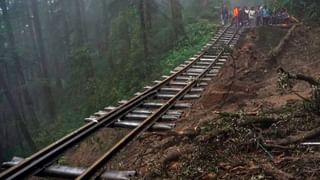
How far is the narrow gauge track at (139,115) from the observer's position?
6746mm

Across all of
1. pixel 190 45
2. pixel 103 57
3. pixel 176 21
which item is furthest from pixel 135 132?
pixel 103 57

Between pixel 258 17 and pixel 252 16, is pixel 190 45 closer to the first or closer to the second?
pixel 258 17

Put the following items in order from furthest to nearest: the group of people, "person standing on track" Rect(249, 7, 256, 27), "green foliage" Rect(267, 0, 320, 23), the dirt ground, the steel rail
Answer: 1. "person standing on track" Rect(249, 7, 256, 27)
2. the group of people
3. "green foliage" Rect(267, 0, 320, 23)
4. the steel rail
5. the dirt ground

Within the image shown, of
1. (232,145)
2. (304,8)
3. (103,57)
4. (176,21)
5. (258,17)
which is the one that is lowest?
(103,57)

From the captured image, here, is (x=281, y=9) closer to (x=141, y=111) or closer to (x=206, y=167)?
(x=141, y=111)

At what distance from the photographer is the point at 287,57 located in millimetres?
15945

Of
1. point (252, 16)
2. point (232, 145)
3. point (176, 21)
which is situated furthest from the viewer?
point (252, 16)

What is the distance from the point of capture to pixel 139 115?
32.2ft

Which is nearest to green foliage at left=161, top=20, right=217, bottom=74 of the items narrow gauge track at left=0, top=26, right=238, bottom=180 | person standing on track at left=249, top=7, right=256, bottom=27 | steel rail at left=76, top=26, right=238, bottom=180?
person standing on track at left=249, top=7, right=256, bottom=27

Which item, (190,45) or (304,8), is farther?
(190,45)

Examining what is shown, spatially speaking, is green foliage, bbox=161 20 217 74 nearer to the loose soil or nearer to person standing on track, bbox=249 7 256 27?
person standing on track, bbox=249 7 256 27

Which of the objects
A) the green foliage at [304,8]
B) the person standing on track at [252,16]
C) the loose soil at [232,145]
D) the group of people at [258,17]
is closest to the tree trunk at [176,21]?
the group of people at [258,17]

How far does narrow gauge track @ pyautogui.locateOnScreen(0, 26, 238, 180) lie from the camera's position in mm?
6746

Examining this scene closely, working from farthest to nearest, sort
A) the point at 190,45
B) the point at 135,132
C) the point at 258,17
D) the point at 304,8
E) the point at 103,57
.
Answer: the point at 103,57, the point at 258,17, the point at 190,45, the point at 304,8, the point at 135,132
